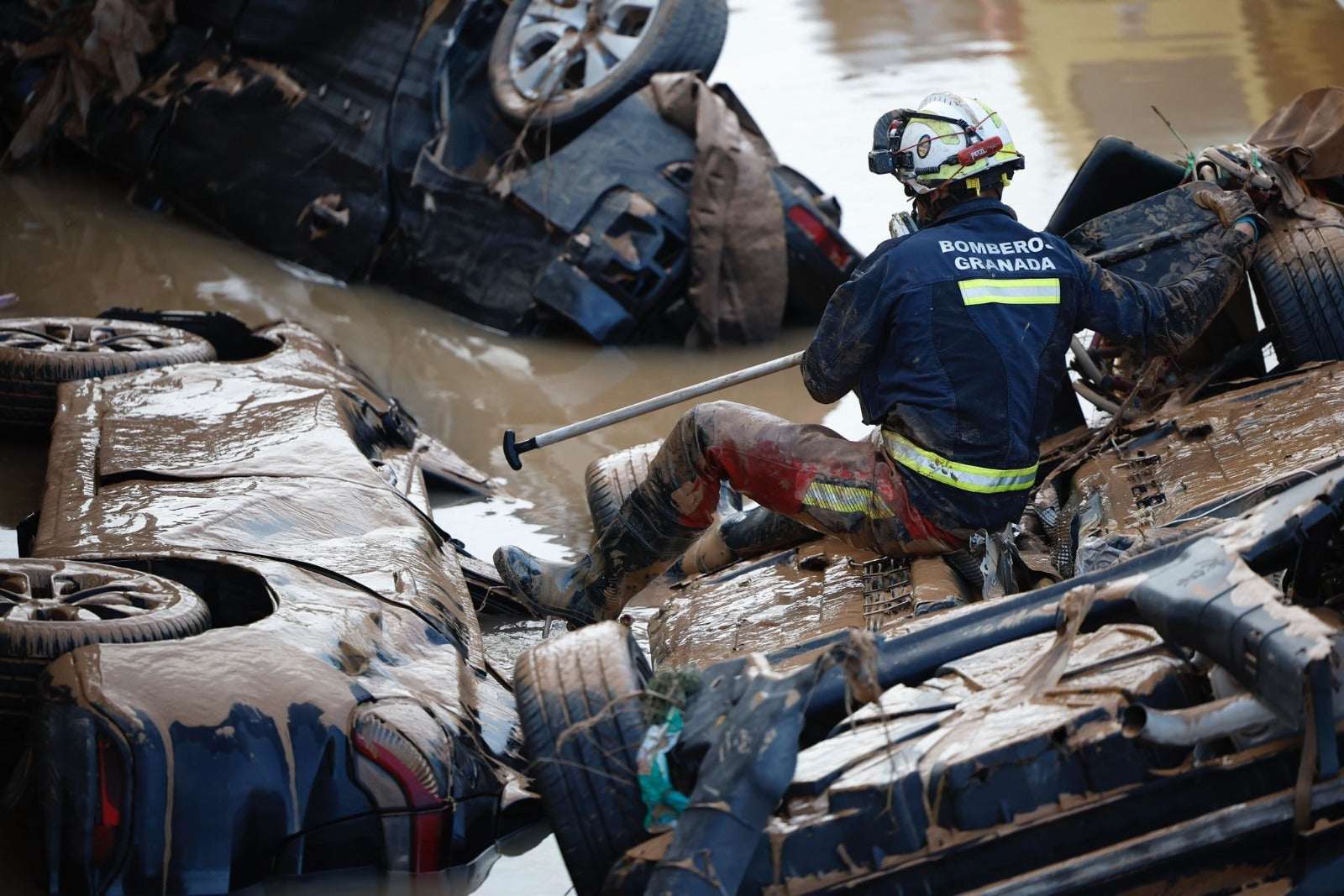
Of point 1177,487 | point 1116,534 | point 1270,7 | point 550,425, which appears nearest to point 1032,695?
point 1116,534

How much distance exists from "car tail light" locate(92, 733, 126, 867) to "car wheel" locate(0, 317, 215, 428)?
2434 millimetres

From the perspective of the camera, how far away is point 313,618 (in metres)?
3.39

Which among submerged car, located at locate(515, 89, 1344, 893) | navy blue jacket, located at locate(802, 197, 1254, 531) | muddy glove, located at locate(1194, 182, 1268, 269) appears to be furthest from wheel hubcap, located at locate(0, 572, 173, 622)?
muddy glove, located at locate(1194, 182, 1268, 269)

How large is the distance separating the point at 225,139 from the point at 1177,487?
5457 millimetres

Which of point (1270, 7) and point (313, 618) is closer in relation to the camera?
point (313, 618)

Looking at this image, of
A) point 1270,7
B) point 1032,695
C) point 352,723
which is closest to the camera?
point 1032,695

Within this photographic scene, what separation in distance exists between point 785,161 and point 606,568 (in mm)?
4569

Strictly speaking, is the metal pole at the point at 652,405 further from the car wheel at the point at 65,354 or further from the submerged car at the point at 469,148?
the submerged car at the point at 469,148

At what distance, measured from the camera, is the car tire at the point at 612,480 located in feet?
16.1

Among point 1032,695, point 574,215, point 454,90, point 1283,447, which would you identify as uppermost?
point 454,90

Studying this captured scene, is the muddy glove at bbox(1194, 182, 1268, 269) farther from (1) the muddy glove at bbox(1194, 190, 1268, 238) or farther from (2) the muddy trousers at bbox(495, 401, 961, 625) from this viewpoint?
(2) the muddy trousers at bbox(495, 401, 961, 625)

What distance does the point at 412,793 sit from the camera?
3.10m

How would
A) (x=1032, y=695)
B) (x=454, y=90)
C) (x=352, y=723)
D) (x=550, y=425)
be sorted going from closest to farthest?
1. (x=1032, y=695)
2. (x=352, y=723)
3. (x=550, y=425)
4. (x=454, y=90)

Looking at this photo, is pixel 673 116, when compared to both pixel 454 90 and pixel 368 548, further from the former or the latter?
pixel 368 548
